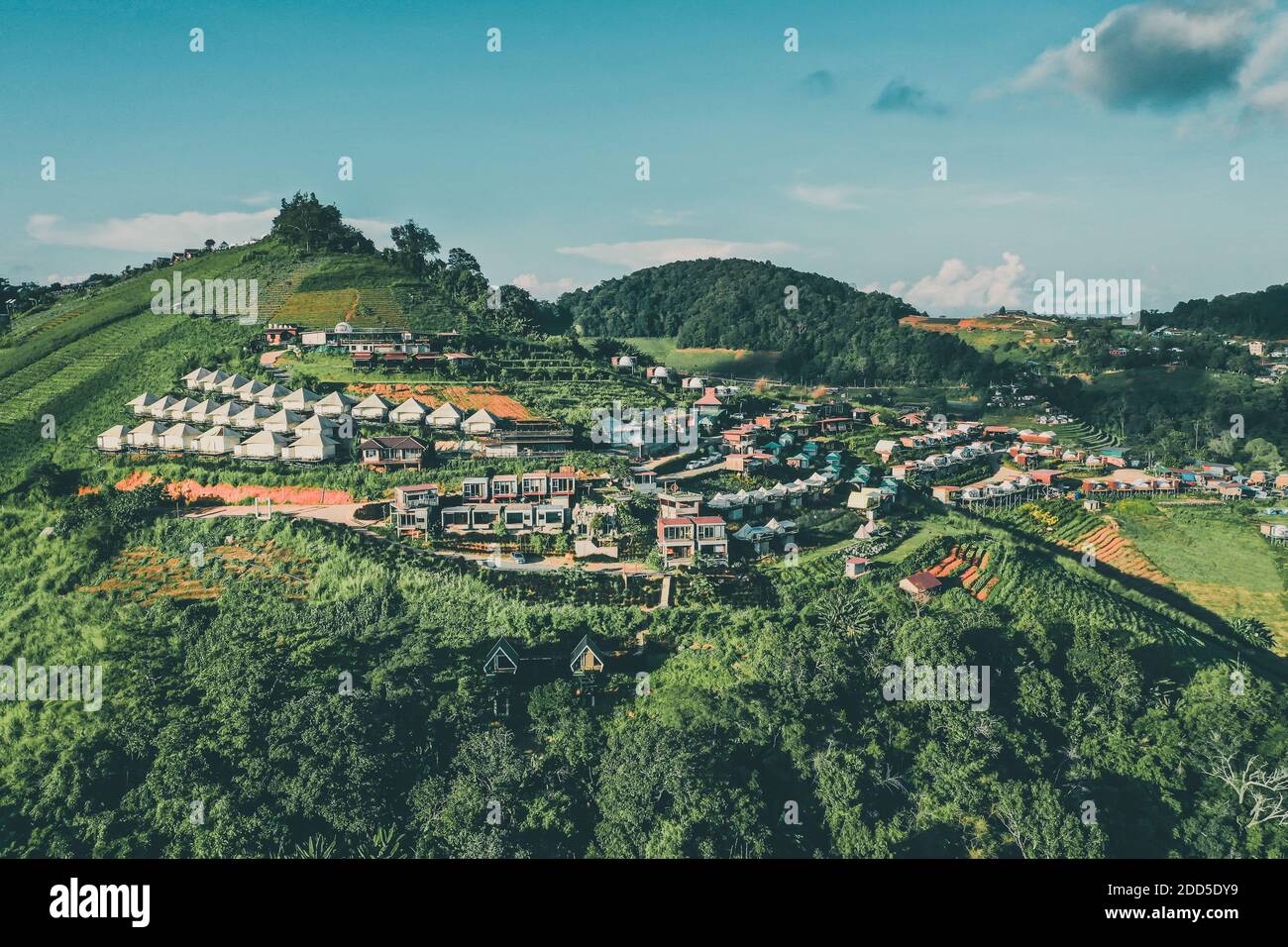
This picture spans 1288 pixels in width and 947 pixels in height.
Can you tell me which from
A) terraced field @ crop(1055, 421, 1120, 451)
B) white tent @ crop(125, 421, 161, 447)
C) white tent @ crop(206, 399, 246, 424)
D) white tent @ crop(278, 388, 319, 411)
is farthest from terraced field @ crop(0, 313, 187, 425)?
terraced field @ crop(1055, 421, 1120, 451)

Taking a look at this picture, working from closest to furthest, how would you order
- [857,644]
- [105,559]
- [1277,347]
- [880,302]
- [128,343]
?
1. [857,644]
2. [105,559]
3. [128,343]
4. [1277,347]
5. [880,302]

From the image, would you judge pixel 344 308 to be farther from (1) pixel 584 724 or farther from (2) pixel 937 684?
(2) pixel 937 684

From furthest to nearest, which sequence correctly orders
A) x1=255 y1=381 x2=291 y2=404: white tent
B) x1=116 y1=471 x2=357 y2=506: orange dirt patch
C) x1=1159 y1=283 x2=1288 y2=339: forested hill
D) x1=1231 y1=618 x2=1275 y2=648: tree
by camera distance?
x1=1159 y1=283 x2=1288 y2=339: forested hill
x1=255 y1=381 x2=291 y2=404: white tent
x1=116 y1=471 x2=357 y2=506: orange dirt patch
x1=1231 y1=618 x2=1275 y2=648: tree

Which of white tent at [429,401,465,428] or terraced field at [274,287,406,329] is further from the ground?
terraced field at [274,287,406,329]

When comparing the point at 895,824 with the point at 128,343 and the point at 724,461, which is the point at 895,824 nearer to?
the point at 724,461

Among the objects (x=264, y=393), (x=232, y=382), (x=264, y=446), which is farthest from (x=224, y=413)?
(x=264, y=446)

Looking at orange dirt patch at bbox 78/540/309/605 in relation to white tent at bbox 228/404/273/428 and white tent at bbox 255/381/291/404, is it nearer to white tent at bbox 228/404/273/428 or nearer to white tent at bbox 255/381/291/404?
white tent at bbox 228/404/273/428

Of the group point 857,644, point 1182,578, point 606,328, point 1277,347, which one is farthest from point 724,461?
point 1277,347
